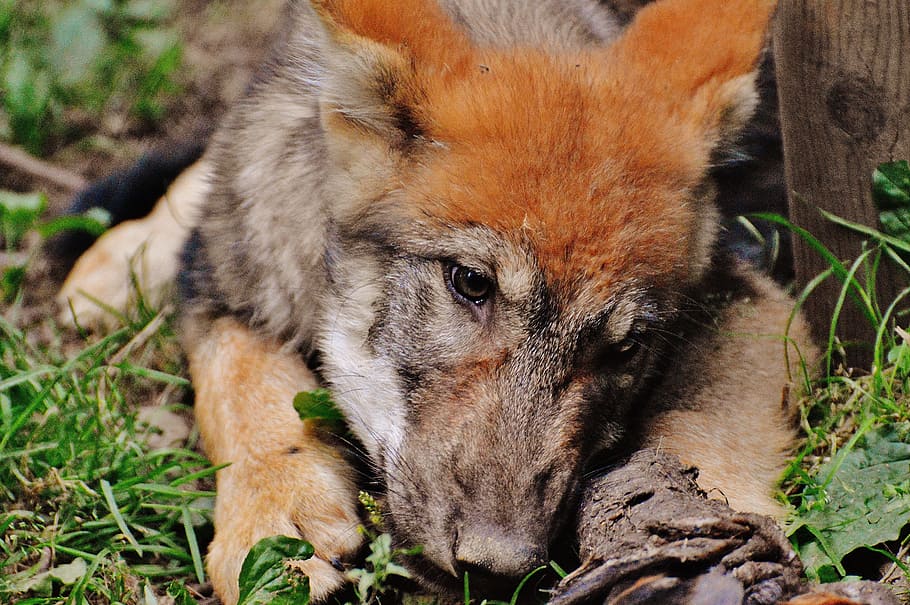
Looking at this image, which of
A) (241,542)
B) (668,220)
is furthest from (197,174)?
(668,220)

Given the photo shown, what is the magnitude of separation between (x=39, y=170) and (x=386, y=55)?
9.87ft

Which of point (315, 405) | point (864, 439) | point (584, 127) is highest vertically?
point (584, 127)

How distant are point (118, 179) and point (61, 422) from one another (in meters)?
1.81

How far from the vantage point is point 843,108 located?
3109mm

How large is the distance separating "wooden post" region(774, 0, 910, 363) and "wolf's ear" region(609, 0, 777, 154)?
14cm

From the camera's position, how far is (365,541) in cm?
296

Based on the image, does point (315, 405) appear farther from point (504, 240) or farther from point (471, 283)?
point (504, 240)

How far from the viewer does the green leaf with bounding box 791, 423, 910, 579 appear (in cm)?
266

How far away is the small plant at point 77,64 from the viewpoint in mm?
5312

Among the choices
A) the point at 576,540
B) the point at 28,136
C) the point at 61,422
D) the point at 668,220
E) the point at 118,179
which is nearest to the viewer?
the point at 576,540

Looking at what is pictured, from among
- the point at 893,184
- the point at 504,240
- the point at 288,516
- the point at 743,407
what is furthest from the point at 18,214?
the point at 893,184

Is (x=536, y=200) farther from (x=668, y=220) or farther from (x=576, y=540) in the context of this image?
(x=576, y=540)

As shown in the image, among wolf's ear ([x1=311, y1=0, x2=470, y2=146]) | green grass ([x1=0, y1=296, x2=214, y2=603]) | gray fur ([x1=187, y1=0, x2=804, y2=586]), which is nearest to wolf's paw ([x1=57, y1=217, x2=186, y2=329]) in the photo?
green grass ([x1=0, y1=296, x2=214, y2=603])

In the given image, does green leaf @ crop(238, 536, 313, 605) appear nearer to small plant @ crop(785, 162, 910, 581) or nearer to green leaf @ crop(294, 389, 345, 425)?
green leaf @ crop(294, 389, 345, 425)
